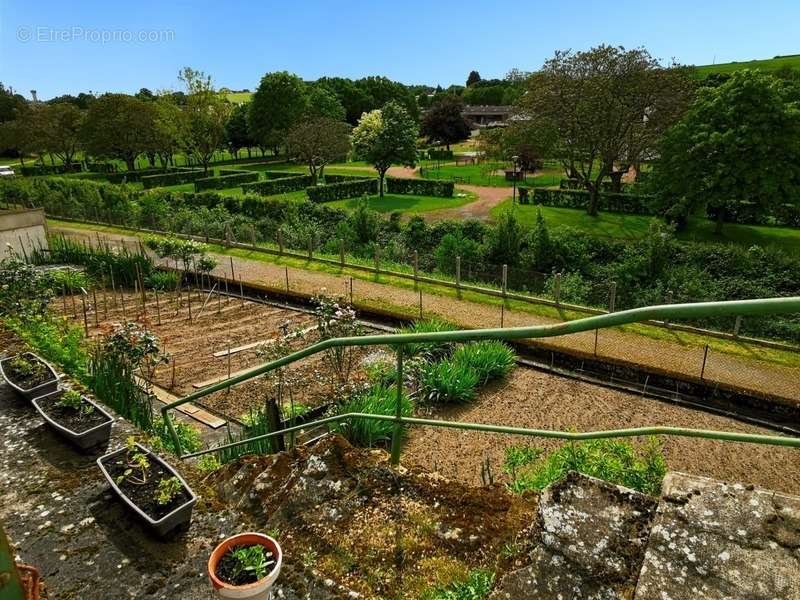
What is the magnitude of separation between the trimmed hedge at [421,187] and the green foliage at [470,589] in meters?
33.9

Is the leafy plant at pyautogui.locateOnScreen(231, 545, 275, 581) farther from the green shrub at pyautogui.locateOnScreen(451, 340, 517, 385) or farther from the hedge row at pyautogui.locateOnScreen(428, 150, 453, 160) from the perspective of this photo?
the hedge row at pyautogui.locateOnScreen(428, 150, 453, 160)

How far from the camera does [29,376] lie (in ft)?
15.8

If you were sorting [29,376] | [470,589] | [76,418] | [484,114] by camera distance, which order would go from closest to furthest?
[470,589]
[76,418]
[29,376]
[484,114]

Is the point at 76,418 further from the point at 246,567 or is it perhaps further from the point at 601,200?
the point at 601,200

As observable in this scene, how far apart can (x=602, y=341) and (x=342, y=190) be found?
26.0 meters

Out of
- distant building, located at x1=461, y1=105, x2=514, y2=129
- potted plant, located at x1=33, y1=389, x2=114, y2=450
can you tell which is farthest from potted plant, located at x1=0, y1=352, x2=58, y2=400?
distant building, located at x1=461, y1=105, x2=514, y2=129

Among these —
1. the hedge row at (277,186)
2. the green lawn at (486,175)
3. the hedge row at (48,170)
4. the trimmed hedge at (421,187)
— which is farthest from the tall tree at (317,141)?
the hedge row at (48,170)

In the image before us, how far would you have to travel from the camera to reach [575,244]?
19.3 m

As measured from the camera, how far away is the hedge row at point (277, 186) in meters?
36.5

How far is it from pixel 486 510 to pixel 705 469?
6475 mm

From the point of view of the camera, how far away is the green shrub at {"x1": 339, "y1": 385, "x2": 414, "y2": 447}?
6707mm

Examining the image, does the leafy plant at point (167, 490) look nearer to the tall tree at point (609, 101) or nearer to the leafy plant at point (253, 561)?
the leafy plant at point (253, 561)

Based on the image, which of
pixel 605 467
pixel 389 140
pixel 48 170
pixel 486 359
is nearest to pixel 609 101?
pixel 389 140

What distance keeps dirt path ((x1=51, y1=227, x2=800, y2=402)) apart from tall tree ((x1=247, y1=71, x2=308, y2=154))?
43407 mm
